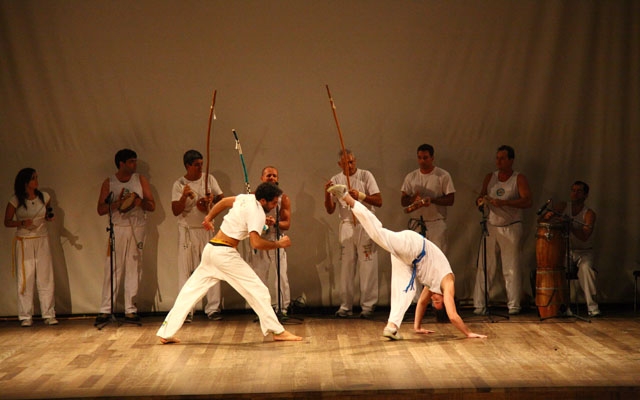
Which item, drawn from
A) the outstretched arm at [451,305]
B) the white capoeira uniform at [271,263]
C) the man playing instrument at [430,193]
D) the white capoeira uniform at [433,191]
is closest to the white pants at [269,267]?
the white capoeira uniform at [271,263]

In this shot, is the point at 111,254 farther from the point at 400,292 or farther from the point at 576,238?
the point at 576,238

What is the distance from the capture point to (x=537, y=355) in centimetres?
602

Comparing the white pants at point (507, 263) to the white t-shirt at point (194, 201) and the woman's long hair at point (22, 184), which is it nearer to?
the white t-shirt at point (194, 201)

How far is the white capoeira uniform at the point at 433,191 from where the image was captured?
795 centimetres

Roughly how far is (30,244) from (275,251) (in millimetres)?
2428

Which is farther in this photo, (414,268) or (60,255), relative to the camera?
(60,255)

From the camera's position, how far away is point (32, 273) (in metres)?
7.86

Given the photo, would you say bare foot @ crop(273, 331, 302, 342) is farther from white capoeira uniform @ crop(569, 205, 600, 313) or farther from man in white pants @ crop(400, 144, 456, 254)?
white capoeira uniform @ crop(569, 205, 600, 313)

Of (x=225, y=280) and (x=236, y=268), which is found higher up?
(x=236, y=268)

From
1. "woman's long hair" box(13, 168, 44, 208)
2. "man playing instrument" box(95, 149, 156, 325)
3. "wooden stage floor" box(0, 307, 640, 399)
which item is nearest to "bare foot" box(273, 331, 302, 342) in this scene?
"wooden stage floor" box(0, 307, 640, 399)

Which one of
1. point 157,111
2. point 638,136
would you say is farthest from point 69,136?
point 638,136

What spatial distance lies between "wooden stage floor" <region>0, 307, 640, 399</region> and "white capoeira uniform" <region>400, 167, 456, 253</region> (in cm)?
86

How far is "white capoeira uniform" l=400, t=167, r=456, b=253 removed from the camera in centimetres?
795

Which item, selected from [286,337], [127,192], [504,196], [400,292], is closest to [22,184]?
[127,192]
